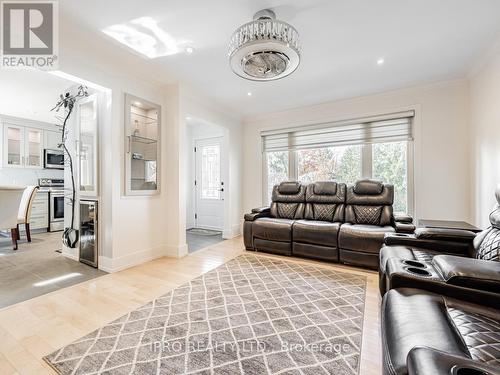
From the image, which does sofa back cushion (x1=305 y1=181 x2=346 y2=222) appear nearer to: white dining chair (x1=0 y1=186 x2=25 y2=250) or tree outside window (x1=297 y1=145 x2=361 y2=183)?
tree outside window (x1=297 y1=145 x2=361 y2=183)

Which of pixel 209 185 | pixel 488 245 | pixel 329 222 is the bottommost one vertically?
pixel 329 222

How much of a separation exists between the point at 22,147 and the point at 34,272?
3.77 meters

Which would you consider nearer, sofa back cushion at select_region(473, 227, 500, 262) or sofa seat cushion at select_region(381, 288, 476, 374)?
sofa seat cushion at select_region(381, 288, 476, 374)

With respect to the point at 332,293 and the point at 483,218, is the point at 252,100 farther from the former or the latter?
the point at 483,218

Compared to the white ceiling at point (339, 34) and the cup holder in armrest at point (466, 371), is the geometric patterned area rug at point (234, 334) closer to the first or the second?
the cup holder in armrest at point (466, 371)

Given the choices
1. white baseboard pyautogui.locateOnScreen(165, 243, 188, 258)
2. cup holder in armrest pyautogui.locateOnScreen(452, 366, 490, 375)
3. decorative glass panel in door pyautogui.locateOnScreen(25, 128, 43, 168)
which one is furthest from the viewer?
decorative glass panel in door pyautogui.locateOnScreen(25, 128, 43, 168)

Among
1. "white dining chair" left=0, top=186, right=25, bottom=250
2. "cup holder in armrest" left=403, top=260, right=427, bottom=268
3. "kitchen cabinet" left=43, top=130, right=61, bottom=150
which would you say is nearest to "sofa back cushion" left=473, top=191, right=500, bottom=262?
"cup holder in armrest" left=403, top=260, right=427, bottom=268

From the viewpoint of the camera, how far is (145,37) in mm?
2264

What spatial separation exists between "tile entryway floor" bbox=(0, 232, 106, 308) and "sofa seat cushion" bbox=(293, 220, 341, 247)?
2523 mm

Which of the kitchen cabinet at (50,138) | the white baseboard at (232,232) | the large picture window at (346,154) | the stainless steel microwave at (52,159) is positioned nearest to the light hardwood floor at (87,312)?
the white baseboard at (232,232)

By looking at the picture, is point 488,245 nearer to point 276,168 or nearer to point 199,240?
point 276,168

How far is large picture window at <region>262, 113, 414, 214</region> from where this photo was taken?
12.0 feet

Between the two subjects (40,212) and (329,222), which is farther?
(40,212)

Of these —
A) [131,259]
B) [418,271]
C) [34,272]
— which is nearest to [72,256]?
[34,272]
